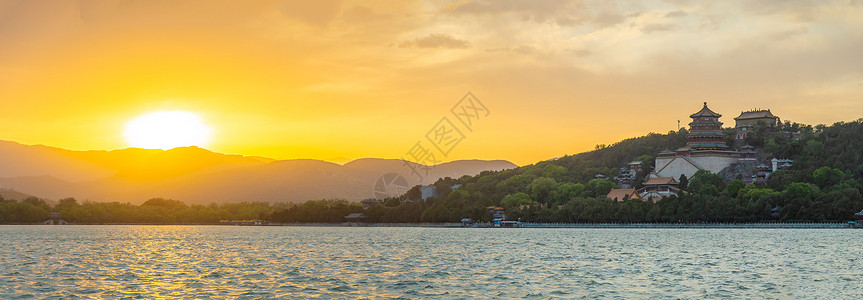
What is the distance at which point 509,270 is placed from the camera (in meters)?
53.2

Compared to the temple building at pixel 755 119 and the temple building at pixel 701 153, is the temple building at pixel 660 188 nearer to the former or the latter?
the temple building at pixel 701 153

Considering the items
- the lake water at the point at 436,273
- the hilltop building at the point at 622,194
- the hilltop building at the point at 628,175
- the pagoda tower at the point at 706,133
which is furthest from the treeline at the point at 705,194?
the lake water at the point at 436,273

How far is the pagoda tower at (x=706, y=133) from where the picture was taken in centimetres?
17550

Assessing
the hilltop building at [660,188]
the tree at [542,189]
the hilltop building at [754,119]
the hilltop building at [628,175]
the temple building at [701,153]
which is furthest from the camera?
the hilltop building at [754,119]

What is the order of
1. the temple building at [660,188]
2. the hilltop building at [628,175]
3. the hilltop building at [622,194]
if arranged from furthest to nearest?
1. the hilltop building at [628,175]
2. the temple building at [660,188]
3. the hilltop building at [622,194]

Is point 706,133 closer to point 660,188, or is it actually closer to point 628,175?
point 660,188

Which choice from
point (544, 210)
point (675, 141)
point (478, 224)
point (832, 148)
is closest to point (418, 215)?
point (478, 224)

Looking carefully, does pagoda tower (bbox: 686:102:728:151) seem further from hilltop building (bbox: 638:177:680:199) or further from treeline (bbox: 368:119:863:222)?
hilltop building (bbox: 638:177:680:199)

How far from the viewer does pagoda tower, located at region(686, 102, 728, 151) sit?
176 m

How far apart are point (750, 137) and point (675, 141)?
1565cm

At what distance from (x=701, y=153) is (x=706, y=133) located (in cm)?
449

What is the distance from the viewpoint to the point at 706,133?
17588 centimetres

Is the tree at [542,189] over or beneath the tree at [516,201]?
over

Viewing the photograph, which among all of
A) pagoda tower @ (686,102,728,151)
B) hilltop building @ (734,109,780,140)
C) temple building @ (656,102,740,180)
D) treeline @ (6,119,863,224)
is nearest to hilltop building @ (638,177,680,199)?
treeline @ (6,119,863,224)
